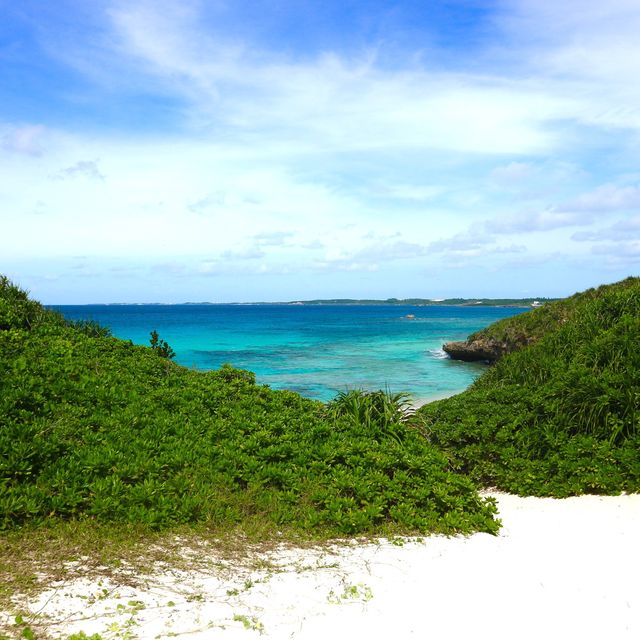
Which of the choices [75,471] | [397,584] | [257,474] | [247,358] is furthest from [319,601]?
[247,358]

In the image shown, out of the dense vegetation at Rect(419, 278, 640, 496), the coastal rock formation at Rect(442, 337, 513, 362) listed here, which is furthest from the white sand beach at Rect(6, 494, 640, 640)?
the coastal rock formation at Rect(442, 337, 513, 362)

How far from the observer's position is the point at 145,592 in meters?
4.88

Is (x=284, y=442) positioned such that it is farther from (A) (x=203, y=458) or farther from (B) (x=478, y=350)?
(B) (x=478, y=350)

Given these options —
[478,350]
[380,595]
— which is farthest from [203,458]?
→ [478,350]

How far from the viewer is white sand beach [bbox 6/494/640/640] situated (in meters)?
4.49

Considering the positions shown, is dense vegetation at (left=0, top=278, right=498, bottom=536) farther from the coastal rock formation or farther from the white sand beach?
the coastal rock formation

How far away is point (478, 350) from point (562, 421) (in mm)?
26520

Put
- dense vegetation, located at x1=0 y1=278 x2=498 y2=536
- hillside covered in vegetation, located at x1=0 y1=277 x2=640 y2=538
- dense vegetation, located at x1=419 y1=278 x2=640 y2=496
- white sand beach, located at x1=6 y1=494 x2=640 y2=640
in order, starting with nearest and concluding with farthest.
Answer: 1. white sand beach, located at x1=6 y1=494 x2=640 y2=640
2. dense vegetation, located at x1=0 y1=278 x2=498 y2=536
3. hillside covered in vegetation, located at x1=0 y1=277 x2=640 y2=538
4. dense vegetation, located at x1=419 y1=278 x2=640 y2=496

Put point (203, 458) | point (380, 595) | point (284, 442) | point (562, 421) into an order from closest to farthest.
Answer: point (380, 595) → point (203, 458) → point (284, 442) → point (562, 421)

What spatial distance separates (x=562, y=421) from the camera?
945 centimetres

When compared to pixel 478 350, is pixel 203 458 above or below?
above

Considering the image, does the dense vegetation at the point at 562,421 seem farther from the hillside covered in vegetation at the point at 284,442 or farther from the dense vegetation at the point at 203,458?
the dense vegetation at the point at 203,458

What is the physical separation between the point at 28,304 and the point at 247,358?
86.0ft

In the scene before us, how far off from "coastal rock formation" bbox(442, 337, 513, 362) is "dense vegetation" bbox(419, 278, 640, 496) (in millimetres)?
20852
